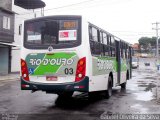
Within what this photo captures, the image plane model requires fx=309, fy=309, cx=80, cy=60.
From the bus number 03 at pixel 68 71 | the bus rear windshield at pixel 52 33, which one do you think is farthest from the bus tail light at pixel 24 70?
the bus number 03 at pixel 68 71

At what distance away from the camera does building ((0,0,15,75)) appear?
3105 centimetres

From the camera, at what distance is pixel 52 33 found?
1090cm

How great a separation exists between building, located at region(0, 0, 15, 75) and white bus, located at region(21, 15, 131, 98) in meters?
20.1

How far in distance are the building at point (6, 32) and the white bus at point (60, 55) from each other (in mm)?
20086

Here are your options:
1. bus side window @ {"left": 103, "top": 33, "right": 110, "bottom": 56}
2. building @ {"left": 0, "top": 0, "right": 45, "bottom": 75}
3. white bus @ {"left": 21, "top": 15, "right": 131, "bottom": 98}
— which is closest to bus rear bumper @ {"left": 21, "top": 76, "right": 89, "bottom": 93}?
white bus @ {"left": 21, "top": 15, "right": 131, "bottom": 98}

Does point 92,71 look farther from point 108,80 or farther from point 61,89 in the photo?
point 108,80

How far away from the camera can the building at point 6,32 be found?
31047 millimetres

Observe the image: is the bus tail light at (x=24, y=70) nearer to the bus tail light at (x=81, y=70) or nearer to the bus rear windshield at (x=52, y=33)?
the bus rear windshield at (x=52, y=33)

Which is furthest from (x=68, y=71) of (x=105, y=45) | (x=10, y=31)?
(x=10, y=31)

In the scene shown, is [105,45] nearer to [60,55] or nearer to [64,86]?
[60,55]

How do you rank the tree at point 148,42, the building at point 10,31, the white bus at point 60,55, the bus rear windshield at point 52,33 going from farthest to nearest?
the tree at point 148,42, the building at point 10,31, the bus rear windshield at point 52,33, the white bus at point 60,55

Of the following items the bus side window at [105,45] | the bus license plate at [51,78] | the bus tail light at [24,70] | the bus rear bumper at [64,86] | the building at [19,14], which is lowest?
the bus rear bumper at [64,86]

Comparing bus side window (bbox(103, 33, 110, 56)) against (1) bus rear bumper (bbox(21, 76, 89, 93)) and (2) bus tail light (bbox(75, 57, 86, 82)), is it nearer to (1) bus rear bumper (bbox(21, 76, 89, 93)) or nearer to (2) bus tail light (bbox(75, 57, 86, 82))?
(2) bus tail light (bbox(75, 57, 86, 82))

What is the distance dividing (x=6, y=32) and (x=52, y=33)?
2190 centimetres
